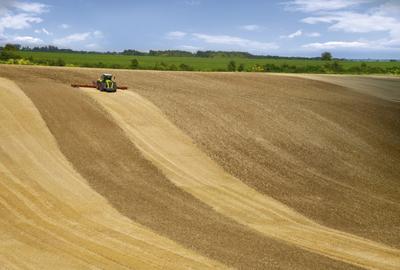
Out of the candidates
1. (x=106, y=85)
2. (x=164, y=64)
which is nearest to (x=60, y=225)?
(x=106, y=85)

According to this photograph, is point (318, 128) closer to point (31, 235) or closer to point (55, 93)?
point (55, 93)

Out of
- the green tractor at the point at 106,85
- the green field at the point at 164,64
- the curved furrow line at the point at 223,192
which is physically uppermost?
the green field at the point at 164,64

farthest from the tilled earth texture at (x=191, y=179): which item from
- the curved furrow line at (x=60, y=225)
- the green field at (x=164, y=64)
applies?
the green field at (x=164, y=64)

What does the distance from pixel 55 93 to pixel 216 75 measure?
62.4 feet

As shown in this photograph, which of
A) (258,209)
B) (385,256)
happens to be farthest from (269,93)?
(385,256)

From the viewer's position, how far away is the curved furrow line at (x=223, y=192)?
14125mm

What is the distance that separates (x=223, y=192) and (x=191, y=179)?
1.76m

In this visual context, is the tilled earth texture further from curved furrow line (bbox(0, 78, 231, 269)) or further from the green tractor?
the green tractor

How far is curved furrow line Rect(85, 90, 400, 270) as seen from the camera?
1412 centimetres

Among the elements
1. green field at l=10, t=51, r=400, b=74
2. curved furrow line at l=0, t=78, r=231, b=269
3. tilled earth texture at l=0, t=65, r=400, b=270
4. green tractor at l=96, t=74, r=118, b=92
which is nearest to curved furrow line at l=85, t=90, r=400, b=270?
tilled earth texture at l=0, t=65, r=400, b=270

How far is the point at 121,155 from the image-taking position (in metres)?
21.7

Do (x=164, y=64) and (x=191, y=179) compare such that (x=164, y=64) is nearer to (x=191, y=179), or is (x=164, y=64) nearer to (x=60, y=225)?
(x=191, y=179)

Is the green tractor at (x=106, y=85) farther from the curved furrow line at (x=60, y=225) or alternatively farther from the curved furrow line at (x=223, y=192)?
the curved furrow line at (x=60, y=225)

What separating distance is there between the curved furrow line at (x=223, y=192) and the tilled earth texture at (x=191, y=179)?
7 centimetres
